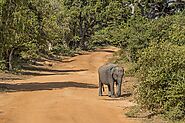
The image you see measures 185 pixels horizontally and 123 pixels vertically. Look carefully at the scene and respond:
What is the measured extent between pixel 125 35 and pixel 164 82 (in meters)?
26.2

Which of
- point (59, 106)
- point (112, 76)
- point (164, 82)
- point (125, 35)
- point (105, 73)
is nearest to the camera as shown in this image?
point (164, 82)

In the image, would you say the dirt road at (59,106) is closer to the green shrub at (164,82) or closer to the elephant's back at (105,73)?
the elephant's back at (105,73)

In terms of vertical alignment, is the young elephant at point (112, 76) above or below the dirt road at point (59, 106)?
above

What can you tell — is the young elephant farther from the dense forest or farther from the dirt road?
the dense forest

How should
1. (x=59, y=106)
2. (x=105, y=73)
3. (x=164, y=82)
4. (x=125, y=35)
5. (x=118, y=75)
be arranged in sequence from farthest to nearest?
1. (x=125, y=35)
2. (x=105, y=73)
3. (x=118, y=75)
4. (x=59, y=106)
5. (x=164, y=82)

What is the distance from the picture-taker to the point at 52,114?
16.2 m

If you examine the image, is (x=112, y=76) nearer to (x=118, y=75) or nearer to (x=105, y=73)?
(x=118, y=75)

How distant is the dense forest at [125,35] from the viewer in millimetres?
16281

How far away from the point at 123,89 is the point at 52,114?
9.86 m

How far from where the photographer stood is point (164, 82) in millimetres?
16266

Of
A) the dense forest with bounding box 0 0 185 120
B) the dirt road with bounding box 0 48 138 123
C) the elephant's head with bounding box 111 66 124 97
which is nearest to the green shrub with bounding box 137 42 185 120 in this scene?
the dense forest with bounding box 0 0 185 120

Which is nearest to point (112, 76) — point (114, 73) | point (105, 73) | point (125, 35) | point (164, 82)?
point (114, 73)

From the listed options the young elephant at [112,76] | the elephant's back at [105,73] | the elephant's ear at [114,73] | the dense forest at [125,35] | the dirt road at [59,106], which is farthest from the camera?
the elephant's back at [105,73]

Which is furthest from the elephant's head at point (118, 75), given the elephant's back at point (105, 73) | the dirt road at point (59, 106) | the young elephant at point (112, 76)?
the dirt road at point (59, 106)
